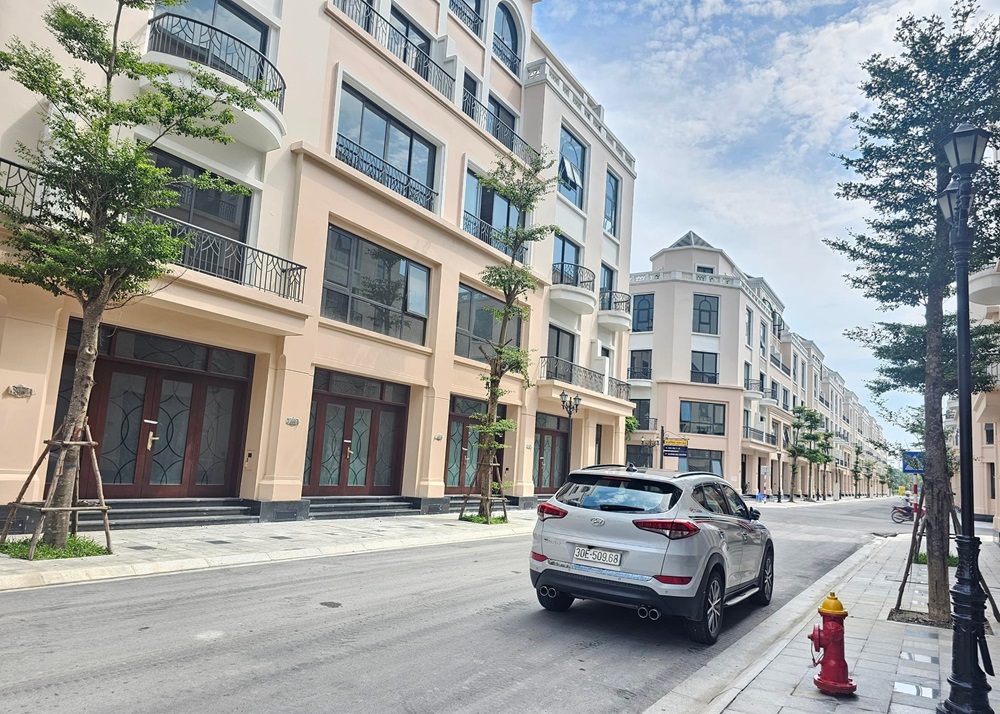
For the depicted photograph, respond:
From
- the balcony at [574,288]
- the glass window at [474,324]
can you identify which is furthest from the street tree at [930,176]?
the balcony at [574,288]

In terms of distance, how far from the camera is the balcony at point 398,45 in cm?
1817

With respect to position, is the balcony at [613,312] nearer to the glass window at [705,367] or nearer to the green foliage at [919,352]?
the green foliage at [919,352]

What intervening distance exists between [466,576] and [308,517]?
6.63m

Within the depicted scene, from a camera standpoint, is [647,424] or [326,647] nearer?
[326,647]

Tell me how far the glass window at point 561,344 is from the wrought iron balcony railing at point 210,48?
1442 cm

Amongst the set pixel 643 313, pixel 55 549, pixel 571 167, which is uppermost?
pixel 571 167

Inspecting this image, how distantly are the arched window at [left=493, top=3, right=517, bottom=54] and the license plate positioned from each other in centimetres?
2188

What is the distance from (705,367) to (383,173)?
36.5 meters

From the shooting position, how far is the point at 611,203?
3158 centimetres

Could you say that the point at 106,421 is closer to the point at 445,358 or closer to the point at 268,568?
the point at 268,568

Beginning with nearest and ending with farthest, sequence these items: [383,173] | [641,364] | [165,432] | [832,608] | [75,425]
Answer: [832,608] < [75,425] < [165,432] < [383,173] < [641,364]

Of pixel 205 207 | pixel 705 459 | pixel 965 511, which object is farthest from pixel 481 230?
pixel 705 459

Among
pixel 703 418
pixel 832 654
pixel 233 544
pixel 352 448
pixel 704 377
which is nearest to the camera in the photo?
pixel 832 654

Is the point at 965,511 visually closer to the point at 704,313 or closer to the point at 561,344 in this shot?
the point at 561,344
